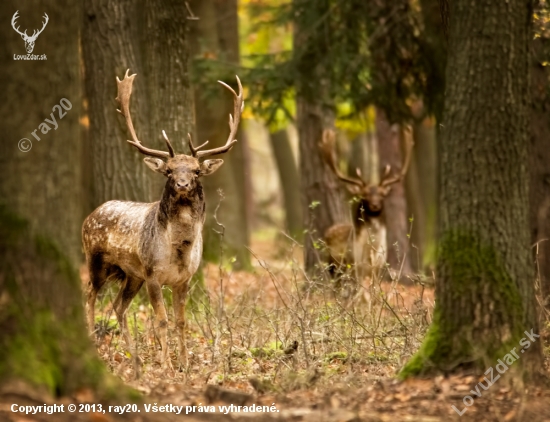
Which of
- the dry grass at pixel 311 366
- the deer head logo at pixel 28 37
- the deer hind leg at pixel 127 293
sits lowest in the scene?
the dry grass at pixel 311 366

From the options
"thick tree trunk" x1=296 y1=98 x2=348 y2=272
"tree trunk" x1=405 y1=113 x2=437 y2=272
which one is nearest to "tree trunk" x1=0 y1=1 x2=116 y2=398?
"thick tree trunk" x1=296 y1=98 x2=348 y2=272

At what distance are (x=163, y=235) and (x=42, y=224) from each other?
347 cm

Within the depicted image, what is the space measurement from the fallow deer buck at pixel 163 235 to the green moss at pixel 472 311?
10.1ft

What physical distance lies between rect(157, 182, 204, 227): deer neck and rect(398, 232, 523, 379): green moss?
3.17 m

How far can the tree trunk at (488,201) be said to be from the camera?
7.51m

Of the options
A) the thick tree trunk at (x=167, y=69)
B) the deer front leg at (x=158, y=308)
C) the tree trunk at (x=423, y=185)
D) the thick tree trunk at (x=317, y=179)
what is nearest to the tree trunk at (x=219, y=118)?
the thick tree trunk at (x=317, y=179)

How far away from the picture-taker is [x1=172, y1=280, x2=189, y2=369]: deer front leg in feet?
32.0

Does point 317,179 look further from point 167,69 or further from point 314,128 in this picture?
point 167,69

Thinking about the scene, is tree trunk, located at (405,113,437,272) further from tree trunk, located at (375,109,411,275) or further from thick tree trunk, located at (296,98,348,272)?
thick tree trunk, located at (296,98,348,272)

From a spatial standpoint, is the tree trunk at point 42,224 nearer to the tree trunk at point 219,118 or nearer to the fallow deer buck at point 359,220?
the fallow deer buck at point 359,220

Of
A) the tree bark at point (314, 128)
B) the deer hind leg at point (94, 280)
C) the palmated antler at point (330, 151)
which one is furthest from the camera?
the tree bark at point (314, 128)

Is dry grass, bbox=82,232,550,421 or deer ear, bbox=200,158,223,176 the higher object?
deer ear, bbox=200,158,223,176

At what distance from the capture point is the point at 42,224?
21.8 feet

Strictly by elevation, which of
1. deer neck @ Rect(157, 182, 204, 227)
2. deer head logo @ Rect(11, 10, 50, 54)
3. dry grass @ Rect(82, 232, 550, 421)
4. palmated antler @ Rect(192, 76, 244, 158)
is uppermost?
deer head logo @ Rect(11, 10, 50, 54)
